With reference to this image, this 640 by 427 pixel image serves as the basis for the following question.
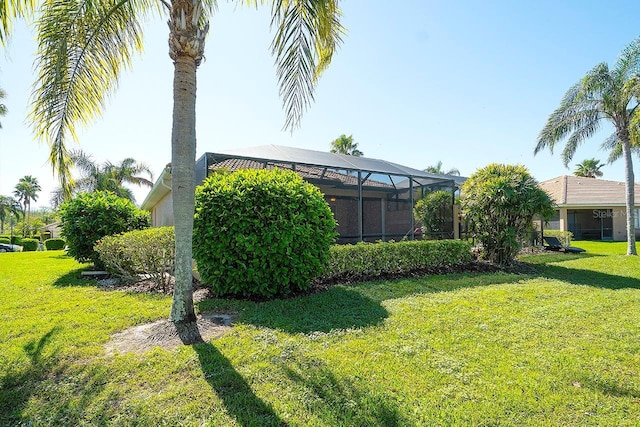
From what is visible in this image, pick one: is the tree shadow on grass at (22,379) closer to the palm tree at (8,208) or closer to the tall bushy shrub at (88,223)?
the tall bushy shrub at (88,223)

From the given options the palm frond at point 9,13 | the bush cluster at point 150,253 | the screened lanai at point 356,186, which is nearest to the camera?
the palm frond at point 9,13

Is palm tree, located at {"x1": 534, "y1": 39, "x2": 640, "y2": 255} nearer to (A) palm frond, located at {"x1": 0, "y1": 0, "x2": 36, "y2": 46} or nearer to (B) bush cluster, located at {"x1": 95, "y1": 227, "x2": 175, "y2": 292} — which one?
(B) bush cluster, located at {"x1": 95, "y1": 227, "x2": 175, "y2": 292}

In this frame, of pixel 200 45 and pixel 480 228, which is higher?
pixel 200 45

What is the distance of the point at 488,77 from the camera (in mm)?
10391

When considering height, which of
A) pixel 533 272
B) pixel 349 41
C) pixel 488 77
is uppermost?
pixel 488 77

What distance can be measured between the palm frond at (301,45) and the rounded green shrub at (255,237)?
1242mm

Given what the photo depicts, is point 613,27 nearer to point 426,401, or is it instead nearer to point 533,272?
point 533,272

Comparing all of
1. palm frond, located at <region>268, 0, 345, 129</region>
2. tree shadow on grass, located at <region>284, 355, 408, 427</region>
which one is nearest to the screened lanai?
palm frond, located at <region>268, 0, 345, 129</region>

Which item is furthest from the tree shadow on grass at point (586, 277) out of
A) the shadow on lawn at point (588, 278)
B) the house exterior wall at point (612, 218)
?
the house exterior wall at point (612, 218)

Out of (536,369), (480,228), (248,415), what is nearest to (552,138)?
(480,228)

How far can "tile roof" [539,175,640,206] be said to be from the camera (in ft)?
71.1

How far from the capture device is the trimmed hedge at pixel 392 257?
6711 mm

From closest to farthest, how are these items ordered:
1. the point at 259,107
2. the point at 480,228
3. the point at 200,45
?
the point at 200,45
the point at 259,107
the point at 480,228

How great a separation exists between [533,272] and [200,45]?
9.24m
